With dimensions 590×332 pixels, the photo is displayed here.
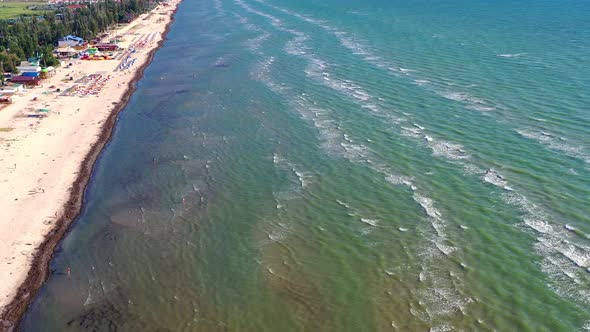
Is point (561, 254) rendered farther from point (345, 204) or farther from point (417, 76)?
point (417, 76)

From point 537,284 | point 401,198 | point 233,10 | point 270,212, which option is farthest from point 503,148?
point 233,10

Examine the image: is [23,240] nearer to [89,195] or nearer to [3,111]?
[89,195]

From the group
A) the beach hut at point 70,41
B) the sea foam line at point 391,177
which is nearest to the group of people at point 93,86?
the sea foam line at point 391,177

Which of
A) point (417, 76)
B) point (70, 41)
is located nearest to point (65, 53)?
point (70, 41)

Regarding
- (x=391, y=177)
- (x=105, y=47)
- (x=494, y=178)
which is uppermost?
(x=494, y=178)

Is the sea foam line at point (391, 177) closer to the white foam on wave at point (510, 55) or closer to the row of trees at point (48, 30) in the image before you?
the white foam on wave at point (510, 55)

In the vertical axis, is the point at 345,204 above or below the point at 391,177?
below

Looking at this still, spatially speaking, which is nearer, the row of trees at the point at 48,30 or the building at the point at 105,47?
the row of trees at the point at 48,30
